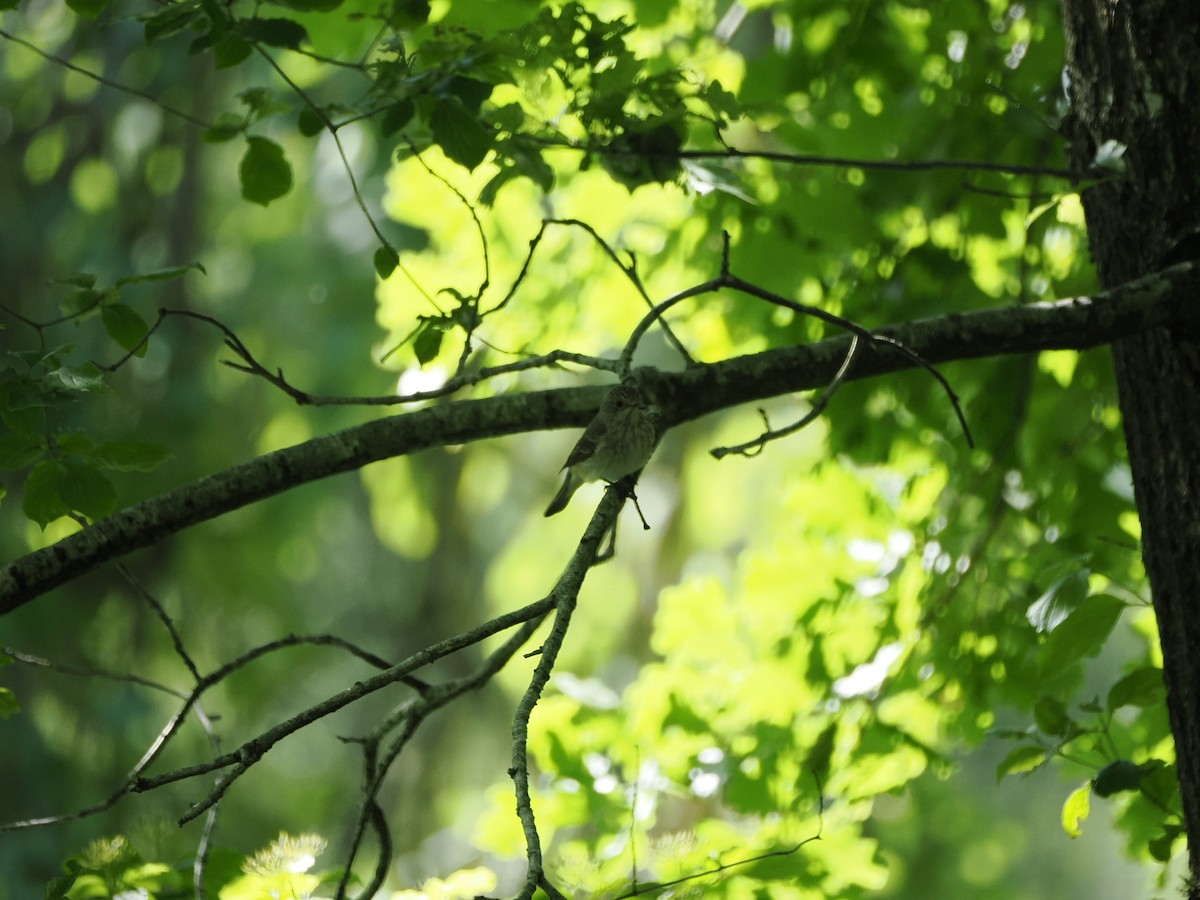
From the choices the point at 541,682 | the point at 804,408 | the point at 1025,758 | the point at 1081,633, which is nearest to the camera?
the point at 541,682

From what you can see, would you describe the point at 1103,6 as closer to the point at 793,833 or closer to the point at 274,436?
the point at 793,833

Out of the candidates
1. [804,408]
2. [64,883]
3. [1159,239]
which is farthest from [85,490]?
[804,408]

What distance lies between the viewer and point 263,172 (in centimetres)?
215

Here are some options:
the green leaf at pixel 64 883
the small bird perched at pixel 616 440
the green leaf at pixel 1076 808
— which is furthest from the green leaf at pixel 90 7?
the green leaf at pixel 1076 808

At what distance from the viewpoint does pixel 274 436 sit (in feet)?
25.7

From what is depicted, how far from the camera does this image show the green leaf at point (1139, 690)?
2.07 meters

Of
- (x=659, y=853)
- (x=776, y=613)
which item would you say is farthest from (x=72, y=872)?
(x=776, y=613)

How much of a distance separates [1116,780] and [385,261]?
1.64 m

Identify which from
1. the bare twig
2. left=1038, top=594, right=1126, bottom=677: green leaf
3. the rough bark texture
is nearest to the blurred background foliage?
left=1038, top=594, right=1126, bottom=677: green leaf

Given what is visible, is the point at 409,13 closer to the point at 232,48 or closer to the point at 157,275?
the point at 232,48

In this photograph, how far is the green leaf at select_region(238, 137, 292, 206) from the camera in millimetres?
2139

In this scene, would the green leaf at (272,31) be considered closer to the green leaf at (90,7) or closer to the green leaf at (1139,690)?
the green leaf at (90,7)

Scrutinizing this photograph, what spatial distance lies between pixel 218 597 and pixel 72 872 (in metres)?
6.41

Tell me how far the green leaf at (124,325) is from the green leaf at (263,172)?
14.3 inches
